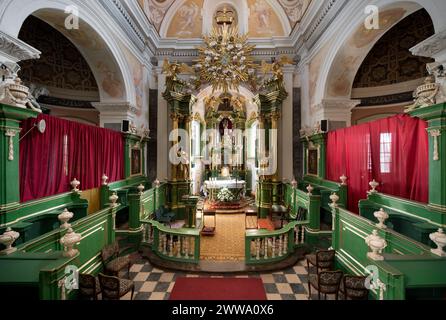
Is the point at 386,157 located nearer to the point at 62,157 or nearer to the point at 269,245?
the point at 269,245

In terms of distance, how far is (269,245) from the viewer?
4.97 metres

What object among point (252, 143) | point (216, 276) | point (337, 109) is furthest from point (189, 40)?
point (216, 276)

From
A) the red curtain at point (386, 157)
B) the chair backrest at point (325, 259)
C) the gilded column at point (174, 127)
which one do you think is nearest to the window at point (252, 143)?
the gilded column at point (174, 127)

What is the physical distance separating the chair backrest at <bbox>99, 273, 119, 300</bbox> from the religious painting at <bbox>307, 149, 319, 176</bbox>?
7013mm

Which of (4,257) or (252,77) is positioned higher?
(252,77)

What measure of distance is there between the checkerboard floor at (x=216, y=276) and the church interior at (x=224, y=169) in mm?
37

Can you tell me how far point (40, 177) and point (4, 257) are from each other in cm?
239

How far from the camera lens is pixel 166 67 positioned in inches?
346

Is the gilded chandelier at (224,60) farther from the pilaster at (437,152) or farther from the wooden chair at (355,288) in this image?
the wooden chair at (355,288)

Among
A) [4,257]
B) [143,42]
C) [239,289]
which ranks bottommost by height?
[239,289]

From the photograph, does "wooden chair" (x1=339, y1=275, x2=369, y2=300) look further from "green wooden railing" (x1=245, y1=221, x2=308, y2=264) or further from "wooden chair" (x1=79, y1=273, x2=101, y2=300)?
"wooden chair" (x1=79, y1=273, x2=101, y2=300)

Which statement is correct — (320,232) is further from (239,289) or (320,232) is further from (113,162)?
(113,162)

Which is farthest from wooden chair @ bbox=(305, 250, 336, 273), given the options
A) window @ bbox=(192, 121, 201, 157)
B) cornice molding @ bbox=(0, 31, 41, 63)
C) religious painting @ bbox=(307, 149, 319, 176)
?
window @ bbox=(192, 121, 201, 157)

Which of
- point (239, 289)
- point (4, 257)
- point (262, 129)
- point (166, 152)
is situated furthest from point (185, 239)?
point (262, 129)
